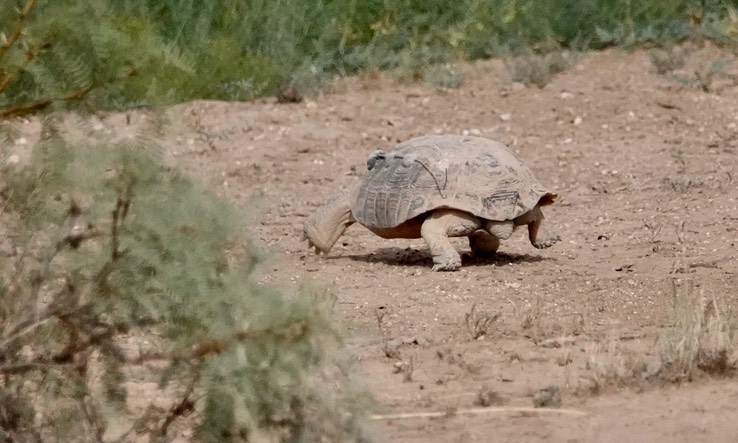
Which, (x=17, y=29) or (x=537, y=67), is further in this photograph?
(x=537, y=67)

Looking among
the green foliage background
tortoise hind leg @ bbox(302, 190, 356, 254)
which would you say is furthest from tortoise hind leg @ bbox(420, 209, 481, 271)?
the green foliage background

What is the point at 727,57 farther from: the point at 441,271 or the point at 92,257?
the point at 92,257

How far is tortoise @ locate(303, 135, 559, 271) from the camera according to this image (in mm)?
7145

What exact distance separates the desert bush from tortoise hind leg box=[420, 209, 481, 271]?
321 centimetres

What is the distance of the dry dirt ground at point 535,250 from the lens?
15.9 ft

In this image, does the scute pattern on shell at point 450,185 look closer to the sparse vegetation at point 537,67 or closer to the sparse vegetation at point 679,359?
the sparse vegetation at point 679,359

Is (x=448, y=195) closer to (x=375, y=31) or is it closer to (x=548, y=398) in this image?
(x=548, y=398)

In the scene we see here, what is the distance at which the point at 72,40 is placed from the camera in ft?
13.4

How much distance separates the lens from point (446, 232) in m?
7.19

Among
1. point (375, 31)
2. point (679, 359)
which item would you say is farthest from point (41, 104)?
point (375, 31)

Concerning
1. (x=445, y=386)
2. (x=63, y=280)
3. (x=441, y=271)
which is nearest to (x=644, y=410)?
(x=445, y=386)

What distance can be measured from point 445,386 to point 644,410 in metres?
0.74

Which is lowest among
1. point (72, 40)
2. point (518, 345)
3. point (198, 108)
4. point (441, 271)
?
point (198, 108)

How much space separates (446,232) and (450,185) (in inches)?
9.1
